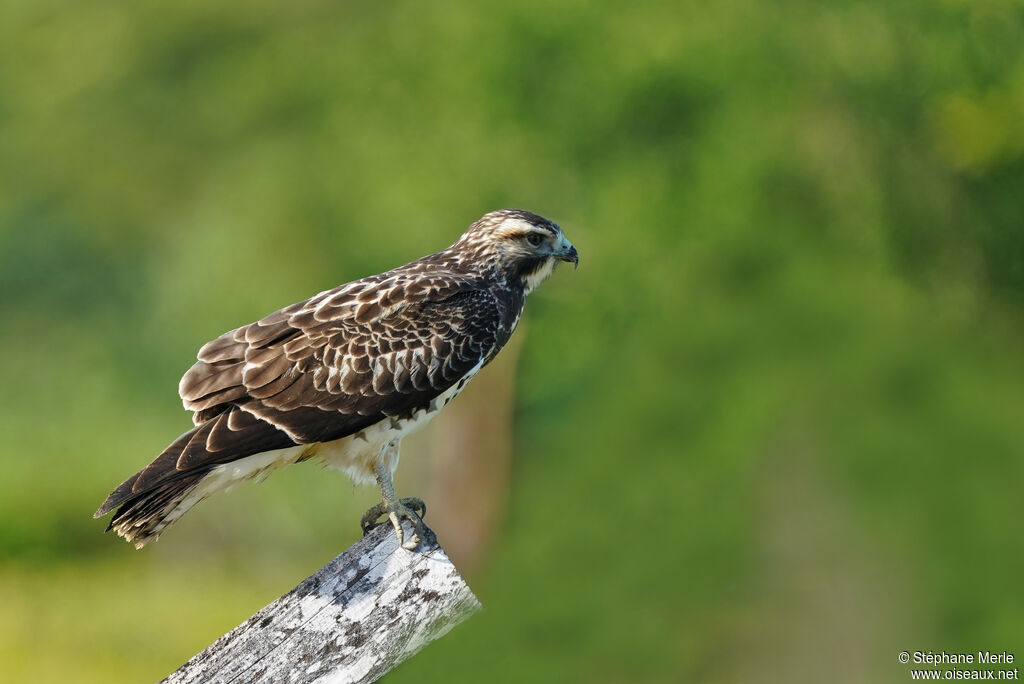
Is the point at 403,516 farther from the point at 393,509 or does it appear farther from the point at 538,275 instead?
the point at 538,275

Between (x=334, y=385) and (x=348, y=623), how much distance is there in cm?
121

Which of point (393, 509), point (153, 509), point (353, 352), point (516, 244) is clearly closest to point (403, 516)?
point (393, 509)

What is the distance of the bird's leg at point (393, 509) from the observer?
3.56m

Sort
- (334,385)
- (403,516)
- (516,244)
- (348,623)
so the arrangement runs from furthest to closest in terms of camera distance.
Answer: (516,244)
(334,385)
(403,516)
(348,623)

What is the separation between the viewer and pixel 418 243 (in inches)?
334

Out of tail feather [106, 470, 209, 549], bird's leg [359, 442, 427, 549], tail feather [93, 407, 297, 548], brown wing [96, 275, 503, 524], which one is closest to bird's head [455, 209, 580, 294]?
brown wing [96, 275, 503, 524]

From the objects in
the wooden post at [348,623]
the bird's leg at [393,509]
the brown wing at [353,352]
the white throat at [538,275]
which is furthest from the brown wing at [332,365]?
the wooden post at [348,623]

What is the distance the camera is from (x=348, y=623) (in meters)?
2.93

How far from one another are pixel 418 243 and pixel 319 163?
5.83 ft

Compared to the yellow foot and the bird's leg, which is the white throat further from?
the yellow foot

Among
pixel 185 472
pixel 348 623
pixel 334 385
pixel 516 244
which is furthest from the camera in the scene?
pixel 516 244

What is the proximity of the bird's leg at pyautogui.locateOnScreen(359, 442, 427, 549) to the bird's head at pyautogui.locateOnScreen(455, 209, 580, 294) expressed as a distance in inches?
34.2

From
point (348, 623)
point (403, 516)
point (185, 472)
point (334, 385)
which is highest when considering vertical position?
point (334, 385)

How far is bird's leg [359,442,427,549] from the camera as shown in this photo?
11.7 feet
